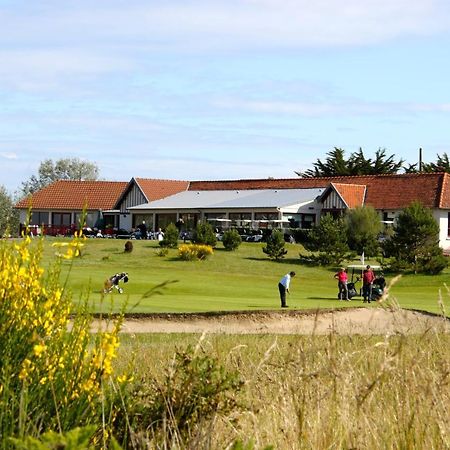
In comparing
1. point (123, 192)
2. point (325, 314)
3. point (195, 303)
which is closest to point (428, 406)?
point (325, 314)

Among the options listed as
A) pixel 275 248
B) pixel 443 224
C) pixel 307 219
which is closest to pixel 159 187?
pixel 307 219

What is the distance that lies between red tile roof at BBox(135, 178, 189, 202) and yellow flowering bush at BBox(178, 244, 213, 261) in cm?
3784

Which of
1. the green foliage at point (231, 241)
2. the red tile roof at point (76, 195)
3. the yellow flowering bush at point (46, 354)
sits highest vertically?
the red tile roof at point (76, 195)

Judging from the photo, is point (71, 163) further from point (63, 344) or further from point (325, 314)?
point (63, 344)

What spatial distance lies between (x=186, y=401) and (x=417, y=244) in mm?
49943

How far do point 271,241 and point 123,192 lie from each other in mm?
39531

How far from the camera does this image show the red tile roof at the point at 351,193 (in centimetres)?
8156

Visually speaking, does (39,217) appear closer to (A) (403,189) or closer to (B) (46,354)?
(A) (403,189)

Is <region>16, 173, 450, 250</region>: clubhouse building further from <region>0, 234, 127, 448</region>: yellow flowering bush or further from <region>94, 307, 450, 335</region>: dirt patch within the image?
<region>0, 234, 127, 448</region>: yellow flowering bush

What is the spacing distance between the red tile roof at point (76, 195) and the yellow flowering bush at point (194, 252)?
4219cm

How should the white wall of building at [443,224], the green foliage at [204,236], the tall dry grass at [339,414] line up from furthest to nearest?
1. the white wall of building at [443,224]
2. the green foliage at [204,236]
3. the tall dry grass at [339,414]

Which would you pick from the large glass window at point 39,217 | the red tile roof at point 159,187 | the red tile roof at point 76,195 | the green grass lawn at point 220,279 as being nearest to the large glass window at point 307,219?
the green grass lawn at point 220,279

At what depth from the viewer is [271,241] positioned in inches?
2415

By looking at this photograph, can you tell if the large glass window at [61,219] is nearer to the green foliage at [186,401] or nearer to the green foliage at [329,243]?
the green foliage at [329,243]
